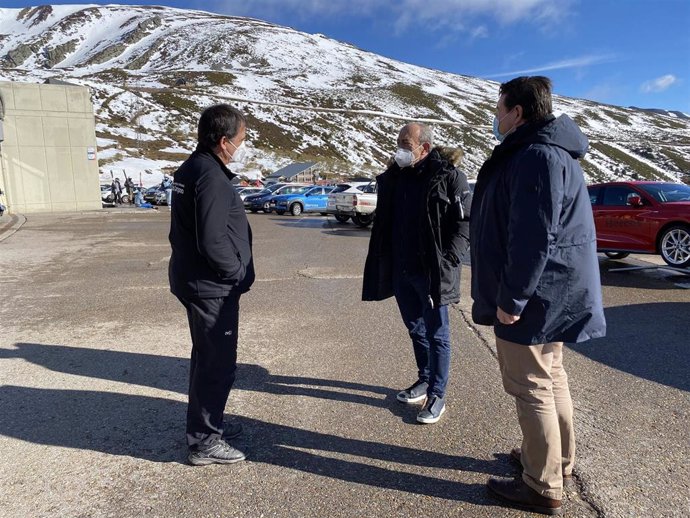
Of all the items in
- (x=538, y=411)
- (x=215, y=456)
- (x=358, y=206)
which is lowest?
(x=215, y=456)

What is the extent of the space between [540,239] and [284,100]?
373ft

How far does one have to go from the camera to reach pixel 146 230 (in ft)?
53.3

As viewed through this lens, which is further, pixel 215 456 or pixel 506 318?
pixel 215 456

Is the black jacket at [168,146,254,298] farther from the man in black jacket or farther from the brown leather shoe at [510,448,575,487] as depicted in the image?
the brown leather shoe at [510,448,575,487]

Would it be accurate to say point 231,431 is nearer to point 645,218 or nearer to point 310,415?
point 310,415

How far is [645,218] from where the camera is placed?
8891 mm

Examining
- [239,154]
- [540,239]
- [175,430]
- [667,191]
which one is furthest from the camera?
[667,191]

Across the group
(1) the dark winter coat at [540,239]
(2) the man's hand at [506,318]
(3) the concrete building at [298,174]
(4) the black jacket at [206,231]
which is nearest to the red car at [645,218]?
(1) the dark winter coat at [540,239]

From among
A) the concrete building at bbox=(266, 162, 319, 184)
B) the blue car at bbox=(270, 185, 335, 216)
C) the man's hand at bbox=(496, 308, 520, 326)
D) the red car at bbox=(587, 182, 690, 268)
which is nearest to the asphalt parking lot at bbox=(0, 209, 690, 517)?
the man's hand at bbox=(496, 308, 520, 326)

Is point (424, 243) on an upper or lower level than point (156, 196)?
upper

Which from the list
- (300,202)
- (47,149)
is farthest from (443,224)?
(47,149)

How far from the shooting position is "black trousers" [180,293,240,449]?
2896 mm

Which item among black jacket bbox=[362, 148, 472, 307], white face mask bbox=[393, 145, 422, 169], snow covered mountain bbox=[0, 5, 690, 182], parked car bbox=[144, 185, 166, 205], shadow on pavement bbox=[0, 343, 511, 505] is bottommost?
shadow on pavement bbox=[0, 343, 511, 505]

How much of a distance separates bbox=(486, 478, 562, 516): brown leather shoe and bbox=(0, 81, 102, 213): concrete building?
88.6 ft
